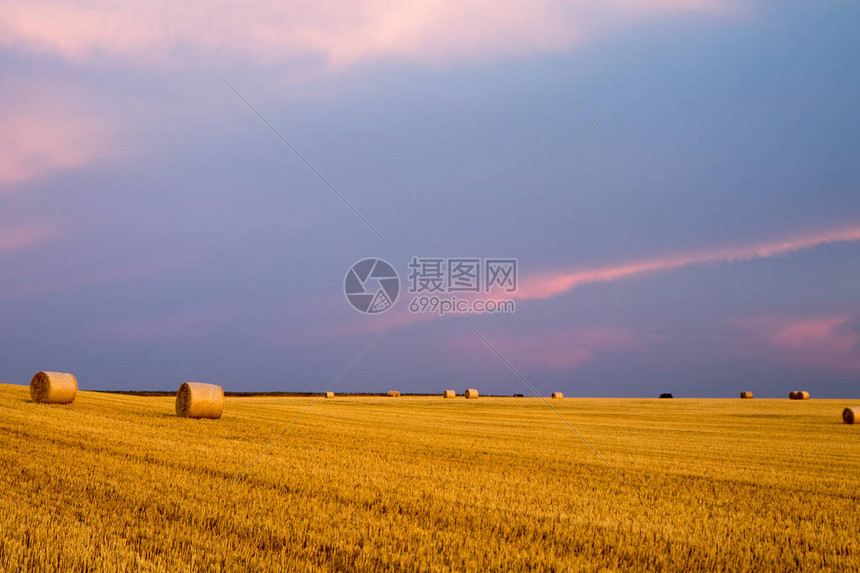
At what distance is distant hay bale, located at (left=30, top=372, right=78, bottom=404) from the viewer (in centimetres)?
2367

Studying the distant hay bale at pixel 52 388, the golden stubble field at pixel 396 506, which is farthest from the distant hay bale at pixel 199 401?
the distant hay bale at pixel 52 388

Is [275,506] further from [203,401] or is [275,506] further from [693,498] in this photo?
[203,401]

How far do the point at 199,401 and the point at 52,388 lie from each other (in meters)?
6.82

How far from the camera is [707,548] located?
268 inches

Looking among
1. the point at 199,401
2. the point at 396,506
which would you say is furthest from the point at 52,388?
the point at 396,506

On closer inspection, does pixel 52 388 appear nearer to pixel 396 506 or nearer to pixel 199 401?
pixel 199 401

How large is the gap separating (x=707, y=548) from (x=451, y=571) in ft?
10.2

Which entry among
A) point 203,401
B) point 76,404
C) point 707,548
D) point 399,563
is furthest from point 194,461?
point 76,404

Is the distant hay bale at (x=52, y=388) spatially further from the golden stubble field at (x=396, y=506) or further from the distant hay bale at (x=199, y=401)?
the golden stubble field at (x=396, y=506)

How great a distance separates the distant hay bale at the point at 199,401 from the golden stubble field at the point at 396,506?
4.70 m

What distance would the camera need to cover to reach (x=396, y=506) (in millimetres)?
8086

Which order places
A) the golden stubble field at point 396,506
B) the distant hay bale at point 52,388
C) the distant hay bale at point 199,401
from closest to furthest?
the golden stubble field at point 396,506 < the distant hay bale at point 199,401 < the distant hay bale at point 52,388

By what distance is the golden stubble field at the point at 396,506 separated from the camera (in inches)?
233

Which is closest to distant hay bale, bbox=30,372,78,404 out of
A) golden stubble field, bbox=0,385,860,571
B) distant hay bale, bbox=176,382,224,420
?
distant hay bale, bbox=176,382,224,420
